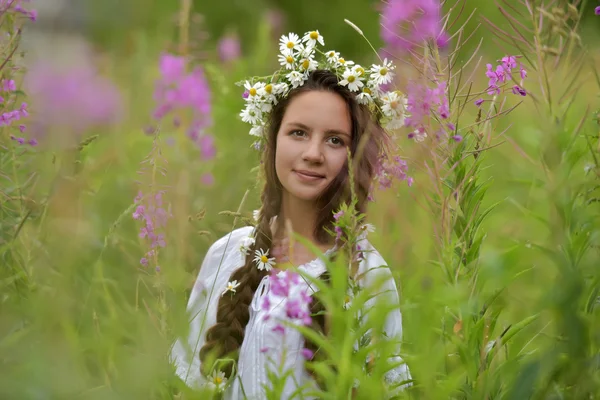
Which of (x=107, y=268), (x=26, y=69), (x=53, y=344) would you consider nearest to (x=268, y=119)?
(x=26, y=69)

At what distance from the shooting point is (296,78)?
1821mm

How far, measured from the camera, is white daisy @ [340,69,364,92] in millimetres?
1787

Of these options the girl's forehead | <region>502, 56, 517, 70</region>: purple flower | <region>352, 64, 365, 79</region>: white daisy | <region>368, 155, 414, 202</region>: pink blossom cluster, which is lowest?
<region>368, 155, 414, 202</region>: pink blossom cluster

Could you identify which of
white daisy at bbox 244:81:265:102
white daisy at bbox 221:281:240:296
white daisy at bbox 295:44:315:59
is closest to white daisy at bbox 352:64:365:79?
white daisy at bbox 295:44:315:59

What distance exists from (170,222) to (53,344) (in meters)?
0.73

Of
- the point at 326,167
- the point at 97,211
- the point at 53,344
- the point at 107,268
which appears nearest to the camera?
the point at 53,344

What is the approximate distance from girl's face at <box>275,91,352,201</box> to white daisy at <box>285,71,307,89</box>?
1.9 inches

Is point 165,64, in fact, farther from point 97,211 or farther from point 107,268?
point 107,268

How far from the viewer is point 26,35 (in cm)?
176

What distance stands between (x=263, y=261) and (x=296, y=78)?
433mm

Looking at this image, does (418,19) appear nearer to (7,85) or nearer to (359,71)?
(359,71)

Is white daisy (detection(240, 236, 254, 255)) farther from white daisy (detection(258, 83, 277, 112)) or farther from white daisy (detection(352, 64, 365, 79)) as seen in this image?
white daisy (detection(352, 64, 365, 79))

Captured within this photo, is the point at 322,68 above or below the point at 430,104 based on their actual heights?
above

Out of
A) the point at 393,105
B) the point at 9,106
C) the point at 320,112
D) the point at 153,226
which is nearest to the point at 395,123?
the point at 393,105
